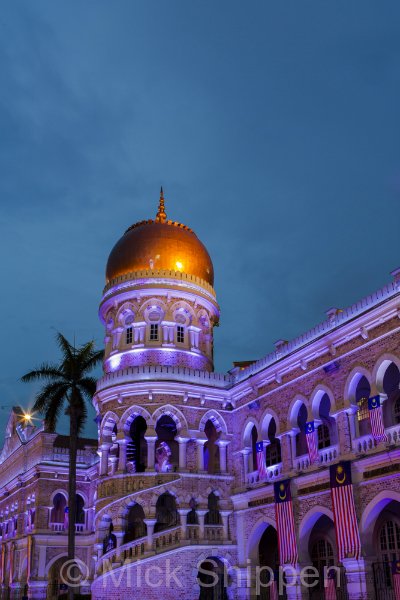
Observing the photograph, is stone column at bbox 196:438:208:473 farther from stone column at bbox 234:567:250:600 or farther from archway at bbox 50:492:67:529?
archway at bbox 50:492:67:529

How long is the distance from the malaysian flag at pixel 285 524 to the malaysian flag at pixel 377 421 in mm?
5068

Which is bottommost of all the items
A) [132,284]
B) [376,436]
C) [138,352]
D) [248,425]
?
[376,436]

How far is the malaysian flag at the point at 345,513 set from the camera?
69.1 feet

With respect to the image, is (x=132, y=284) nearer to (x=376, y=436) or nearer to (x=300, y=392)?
(x=300, y=392)

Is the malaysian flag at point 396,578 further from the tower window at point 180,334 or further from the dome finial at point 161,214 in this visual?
the dome finial at point 161,214

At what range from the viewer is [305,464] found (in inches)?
954

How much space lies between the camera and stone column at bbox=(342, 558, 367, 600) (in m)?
20.5

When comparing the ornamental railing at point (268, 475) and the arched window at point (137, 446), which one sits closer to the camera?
the ornamental railing at point (268, 475)

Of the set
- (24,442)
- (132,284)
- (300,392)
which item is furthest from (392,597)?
(24,442)

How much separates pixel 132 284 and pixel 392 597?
1724 centimetres

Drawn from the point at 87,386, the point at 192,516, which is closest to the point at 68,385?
the point at 87,386

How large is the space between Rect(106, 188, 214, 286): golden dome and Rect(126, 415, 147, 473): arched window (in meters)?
7.28

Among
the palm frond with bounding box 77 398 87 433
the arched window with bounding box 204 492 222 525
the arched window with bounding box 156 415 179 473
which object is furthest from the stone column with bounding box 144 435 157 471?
the palm frond with bounding box 77 398 87 433

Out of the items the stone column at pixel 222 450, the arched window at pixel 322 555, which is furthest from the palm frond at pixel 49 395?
the arched window at pixel 322 555
